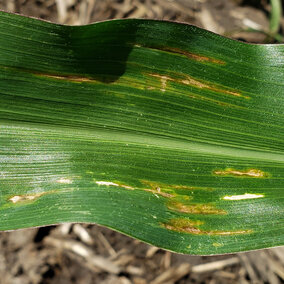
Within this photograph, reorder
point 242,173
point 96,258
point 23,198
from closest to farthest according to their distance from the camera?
point 23,198 → point 242,173 → point 96,258

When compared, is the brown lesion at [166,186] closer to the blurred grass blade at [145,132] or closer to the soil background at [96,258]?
the blurred grass blade at [145,132]

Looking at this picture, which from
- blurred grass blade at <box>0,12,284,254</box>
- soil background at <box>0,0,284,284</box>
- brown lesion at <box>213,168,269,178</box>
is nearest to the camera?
blurred grass blade at <box>0,12,284,254</box>

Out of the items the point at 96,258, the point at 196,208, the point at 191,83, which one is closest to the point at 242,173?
the point at 196,208

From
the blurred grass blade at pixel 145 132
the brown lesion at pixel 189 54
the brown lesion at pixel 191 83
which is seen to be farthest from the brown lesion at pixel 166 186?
the brown lesion at pixel 189 54

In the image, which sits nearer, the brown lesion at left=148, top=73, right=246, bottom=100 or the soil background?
the brown lesion at left=148, top=73, right=246, bottom=100

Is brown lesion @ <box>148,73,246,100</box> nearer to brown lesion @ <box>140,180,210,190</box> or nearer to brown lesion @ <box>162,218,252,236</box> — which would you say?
brown lesion @ <box>140,180,210,190</box>

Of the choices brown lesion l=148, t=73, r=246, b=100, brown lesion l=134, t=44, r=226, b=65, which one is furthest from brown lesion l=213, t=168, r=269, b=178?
brown lesion l=134, t=44, r=226, b=65

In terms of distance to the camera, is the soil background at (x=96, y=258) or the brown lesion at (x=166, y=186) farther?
the soil background at (x=96, y=258)

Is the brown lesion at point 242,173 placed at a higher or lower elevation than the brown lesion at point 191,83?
lower

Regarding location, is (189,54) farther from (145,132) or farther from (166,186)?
(166,186)
